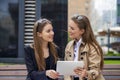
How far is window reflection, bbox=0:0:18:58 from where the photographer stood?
9516 mm

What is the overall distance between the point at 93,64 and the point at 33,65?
601 mm

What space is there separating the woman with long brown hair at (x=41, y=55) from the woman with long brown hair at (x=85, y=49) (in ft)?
0.78

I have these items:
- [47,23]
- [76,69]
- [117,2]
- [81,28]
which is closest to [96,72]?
[76,69]

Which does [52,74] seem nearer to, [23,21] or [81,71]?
[81,71]

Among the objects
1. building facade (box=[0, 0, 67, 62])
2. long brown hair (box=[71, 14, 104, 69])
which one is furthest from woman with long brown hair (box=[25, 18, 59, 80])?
building facade (box=[0, 0, 67, 62])

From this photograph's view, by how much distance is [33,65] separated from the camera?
156 inches

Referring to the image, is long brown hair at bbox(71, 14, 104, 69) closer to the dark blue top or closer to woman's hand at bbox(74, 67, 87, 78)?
woman's hand at bbox(74, 67, 87, 78)

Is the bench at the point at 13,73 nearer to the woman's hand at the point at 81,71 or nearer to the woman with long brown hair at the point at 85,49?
the woman with long brown hair at the point at 85,49

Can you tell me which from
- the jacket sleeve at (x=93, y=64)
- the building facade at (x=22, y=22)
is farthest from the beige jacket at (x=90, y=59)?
the building facade at (x=22, y=22)

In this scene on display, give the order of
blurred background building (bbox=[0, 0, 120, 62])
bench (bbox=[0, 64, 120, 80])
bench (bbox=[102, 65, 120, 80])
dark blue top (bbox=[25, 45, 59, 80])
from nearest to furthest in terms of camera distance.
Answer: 1. dark blue top (bbox=[25, 45, 59, 80])
2. bench (bbox=[0, 64, 120, 80])
3. bench (bbox=[102, 65, 120, 80])
4. blurred background building (bbox=[0, 0, 120, 62])

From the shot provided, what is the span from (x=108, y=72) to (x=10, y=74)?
1475 millimetres

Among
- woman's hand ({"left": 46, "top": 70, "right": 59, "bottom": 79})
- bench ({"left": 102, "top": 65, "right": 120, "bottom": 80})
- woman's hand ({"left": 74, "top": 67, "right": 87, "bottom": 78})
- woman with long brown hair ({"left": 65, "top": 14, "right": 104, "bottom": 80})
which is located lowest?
bench ({"left": 102, "top": 65, "right": 120, "bottom": 80})

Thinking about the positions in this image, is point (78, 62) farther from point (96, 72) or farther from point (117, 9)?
point (117, 9)

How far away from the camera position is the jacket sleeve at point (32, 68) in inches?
153
